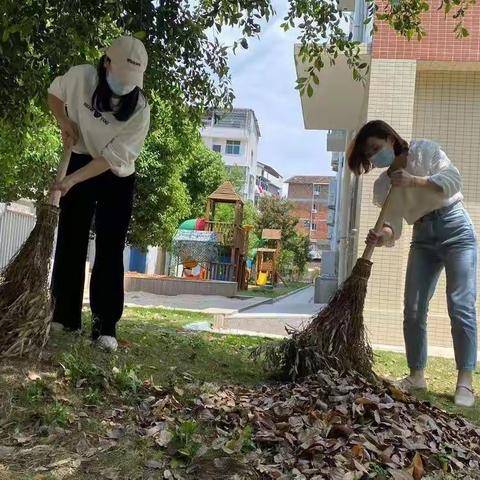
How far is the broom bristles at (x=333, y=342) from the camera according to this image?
3.06 m

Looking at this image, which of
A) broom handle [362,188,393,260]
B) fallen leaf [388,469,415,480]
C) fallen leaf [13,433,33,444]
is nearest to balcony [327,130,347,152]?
broom handle [362,188,393,260]

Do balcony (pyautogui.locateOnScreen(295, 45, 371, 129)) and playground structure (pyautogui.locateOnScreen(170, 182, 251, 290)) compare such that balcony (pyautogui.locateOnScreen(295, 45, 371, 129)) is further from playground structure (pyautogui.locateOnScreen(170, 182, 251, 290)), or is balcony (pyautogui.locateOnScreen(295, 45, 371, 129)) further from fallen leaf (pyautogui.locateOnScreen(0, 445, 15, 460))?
playground structure (pyautogui.locateOnScreen(170, 182, 251, 290))

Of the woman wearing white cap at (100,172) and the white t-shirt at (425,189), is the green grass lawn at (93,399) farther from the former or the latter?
the white t-shirt at (425,189)

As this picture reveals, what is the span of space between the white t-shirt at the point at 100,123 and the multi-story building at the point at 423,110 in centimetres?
396

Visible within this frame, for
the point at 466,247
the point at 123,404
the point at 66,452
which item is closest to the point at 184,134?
the point at 466,247

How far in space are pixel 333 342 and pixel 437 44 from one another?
4.53m

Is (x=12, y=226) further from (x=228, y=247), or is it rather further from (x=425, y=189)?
(x=425, y=189)

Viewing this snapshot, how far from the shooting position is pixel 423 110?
6762 mm

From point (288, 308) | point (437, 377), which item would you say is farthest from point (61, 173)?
point (288, 308)

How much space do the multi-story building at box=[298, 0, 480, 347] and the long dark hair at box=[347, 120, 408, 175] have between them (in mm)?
2979

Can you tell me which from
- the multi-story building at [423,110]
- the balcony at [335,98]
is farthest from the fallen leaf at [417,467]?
the balcony at [335,98]

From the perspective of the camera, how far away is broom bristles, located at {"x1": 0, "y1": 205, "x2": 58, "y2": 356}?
8.71 feet

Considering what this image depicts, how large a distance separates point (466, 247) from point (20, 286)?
2.34m

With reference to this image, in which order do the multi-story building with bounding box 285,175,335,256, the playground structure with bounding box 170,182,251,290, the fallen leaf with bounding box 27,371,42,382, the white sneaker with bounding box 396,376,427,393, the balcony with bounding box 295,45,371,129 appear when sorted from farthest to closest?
the multi-story building with bounding box 285,175,335,256, the playground structure with bounding box 170,182,251,290, the balcony with bounding box 295,45,371,129, the white sneaker with bounding box 396,376,427,393, the fallen leaf with bounding box 27,371,42,382
